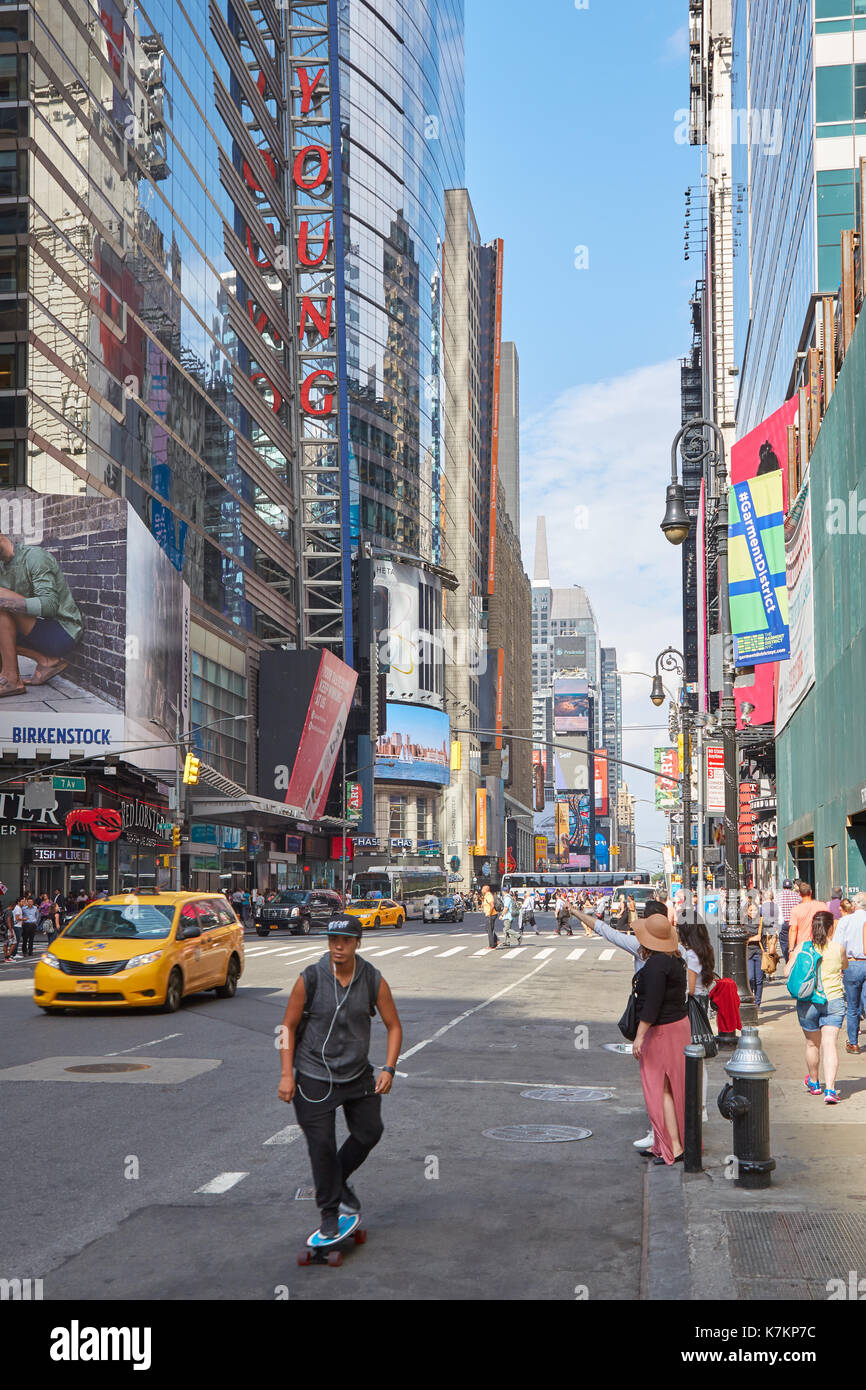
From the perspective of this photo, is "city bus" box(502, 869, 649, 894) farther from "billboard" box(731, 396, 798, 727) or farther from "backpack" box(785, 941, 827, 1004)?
"backpack" box(785, 941, 827, 1004)

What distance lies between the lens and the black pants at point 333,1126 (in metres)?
7.17

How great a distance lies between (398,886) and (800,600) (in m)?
50.8

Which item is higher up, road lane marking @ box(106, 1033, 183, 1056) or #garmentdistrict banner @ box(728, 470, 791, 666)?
#garmentdistrict banner @ box(728, 470, 791, 666)

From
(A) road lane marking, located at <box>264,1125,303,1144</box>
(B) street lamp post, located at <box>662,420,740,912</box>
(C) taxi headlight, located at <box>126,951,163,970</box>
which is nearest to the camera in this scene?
(A) road lane marking, located at <box>264,1125,303,1144</box>

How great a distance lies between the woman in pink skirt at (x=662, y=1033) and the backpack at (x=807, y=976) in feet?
10.8

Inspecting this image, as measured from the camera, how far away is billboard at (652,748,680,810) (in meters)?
63.6

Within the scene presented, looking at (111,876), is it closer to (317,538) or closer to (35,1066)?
(35,1066)

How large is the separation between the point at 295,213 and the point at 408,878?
50.6m

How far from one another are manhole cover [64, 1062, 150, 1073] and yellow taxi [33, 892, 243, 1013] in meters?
4.36

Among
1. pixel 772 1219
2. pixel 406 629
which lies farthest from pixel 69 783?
pixel 406 629

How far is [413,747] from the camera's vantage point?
125188mm

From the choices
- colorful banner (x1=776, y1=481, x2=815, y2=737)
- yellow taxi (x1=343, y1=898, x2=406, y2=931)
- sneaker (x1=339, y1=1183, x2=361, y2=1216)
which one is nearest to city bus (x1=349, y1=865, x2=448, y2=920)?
yellow taxi (x1=343, y1=898, x2=406, y2=931)

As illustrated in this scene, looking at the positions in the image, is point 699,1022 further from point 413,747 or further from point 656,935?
Answer: point 413,747

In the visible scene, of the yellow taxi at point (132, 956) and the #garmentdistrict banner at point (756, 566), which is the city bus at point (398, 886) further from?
the yellow taxi at point (132, 956)
